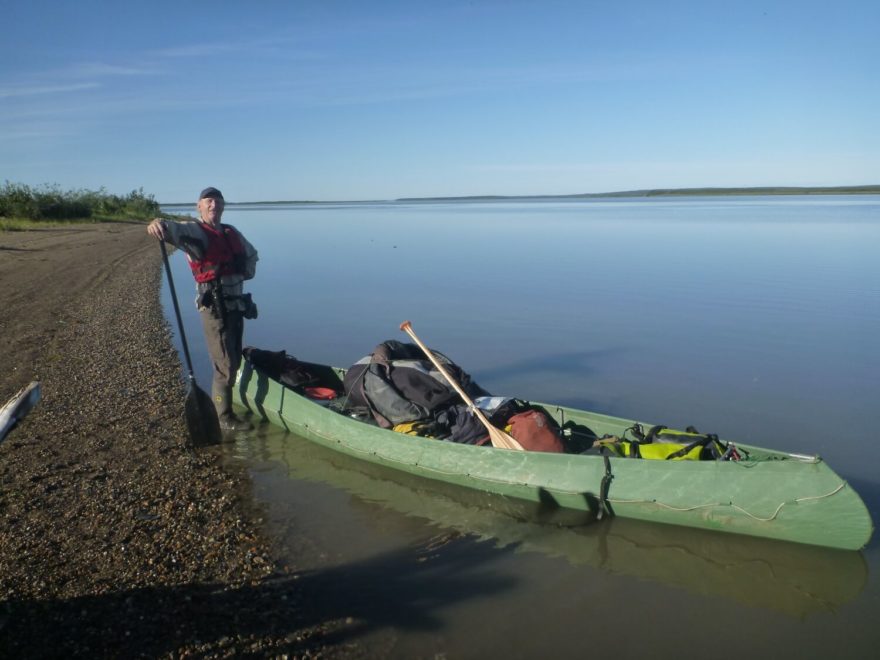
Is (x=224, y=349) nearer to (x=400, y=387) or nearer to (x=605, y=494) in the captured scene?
(x=400, y=387)

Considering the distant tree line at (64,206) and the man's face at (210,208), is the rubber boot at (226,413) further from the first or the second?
the distant tree line at (64,206)

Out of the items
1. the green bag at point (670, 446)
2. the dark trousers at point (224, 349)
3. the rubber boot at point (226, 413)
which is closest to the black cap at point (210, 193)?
the dark trousers at point (224, 349)

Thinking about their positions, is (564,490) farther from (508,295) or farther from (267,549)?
(508,295)

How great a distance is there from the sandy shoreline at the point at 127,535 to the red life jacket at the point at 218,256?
1.65 m

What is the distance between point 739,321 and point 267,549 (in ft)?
33.0

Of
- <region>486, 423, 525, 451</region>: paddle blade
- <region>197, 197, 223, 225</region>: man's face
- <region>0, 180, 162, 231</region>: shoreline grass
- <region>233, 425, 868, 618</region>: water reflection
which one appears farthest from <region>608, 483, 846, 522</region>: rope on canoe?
<region>0, 180, 162, 231</region>: shoreline grass

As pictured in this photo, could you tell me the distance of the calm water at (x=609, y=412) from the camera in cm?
417

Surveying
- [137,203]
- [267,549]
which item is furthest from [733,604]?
[137,203]

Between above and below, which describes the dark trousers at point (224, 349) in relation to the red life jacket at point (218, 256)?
below

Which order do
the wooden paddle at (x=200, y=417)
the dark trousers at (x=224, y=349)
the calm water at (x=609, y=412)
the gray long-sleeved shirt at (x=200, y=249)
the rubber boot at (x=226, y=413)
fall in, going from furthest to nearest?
the rubber boot at (x=226, y=413) < the dark trousers at (x=224, y=349) < the wooden paddle at (x=200, y=417) < the gray long-sleeved shirt at (x=200, y=249) < the calm water at (x=609, y=412)

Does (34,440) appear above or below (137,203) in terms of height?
below

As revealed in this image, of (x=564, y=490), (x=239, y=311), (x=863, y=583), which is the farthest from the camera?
(x=239, y=311)

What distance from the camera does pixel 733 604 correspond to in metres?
4.40

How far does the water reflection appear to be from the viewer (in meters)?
4.53
